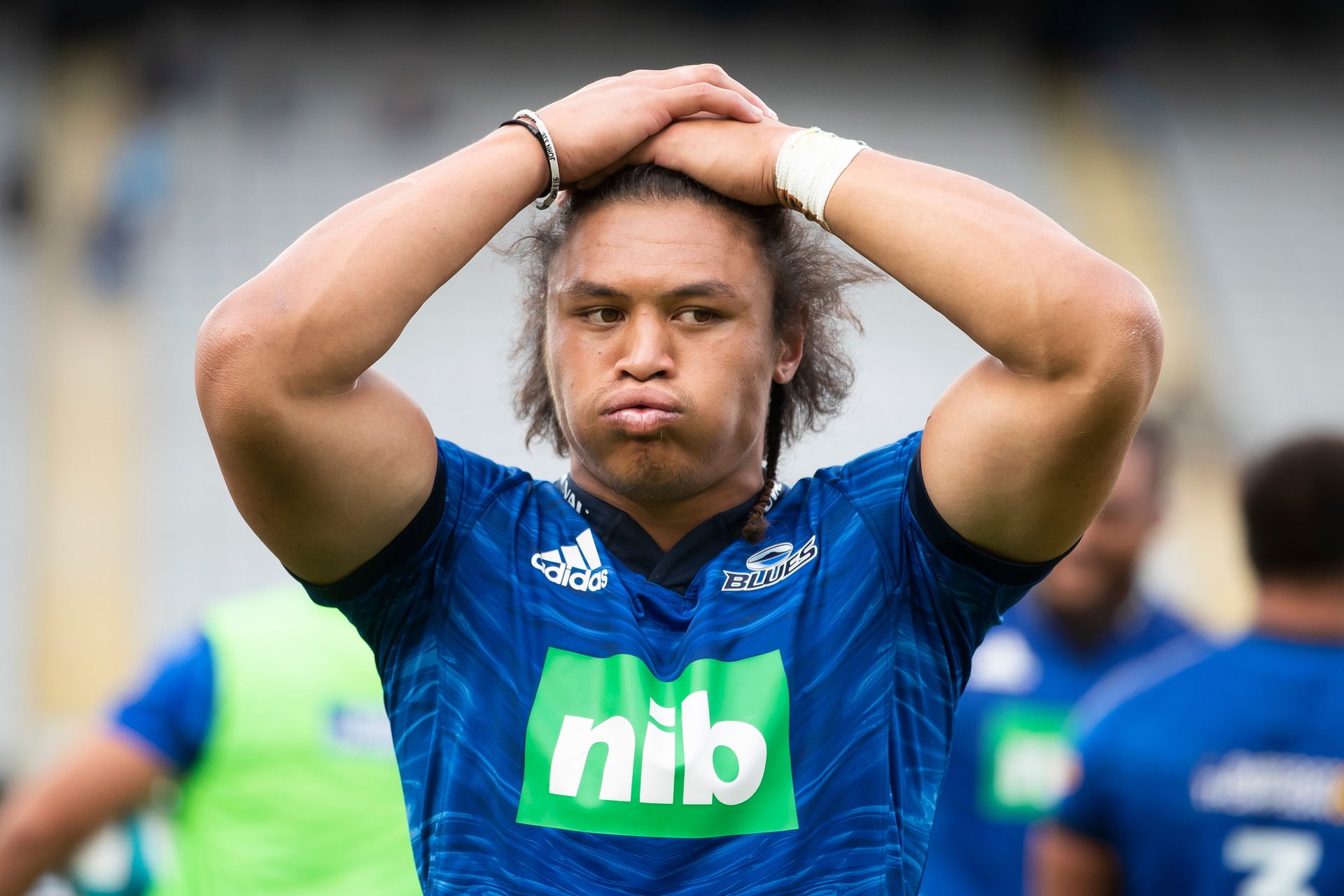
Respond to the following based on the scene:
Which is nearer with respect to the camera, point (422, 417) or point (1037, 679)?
point (422, 417)

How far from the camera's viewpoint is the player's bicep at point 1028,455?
1790 mm

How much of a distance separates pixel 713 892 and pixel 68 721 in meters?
10.3

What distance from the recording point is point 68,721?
10.7 metres

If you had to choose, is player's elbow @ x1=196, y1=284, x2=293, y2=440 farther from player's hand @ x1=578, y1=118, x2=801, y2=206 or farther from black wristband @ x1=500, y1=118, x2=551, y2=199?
player's hand @ x1=578, y1=118, x2=801, y2=206

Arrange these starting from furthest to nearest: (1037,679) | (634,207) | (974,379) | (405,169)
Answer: (405,169) → (1037,679) → (634,207) → (974,379)

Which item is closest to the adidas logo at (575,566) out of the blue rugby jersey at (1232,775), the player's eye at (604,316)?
the player's eye at (604,316)

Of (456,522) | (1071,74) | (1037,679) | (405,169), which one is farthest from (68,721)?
(1071,74)

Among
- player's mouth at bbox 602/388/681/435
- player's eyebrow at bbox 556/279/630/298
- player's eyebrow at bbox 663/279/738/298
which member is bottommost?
player's mouth at bbox 602/388/681/435

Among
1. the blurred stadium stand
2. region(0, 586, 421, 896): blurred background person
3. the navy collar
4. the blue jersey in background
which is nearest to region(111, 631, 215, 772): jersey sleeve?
region(0, 586, 421, 896): blurred background person

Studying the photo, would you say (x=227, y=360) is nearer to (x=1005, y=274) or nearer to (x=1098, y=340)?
(x=1005, y=274)

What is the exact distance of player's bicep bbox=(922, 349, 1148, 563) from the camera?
179cm

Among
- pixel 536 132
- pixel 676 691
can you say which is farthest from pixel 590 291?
pixel 676 691

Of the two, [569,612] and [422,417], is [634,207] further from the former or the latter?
[569,612]

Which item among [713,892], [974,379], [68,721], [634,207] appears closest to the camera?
[713,892]
